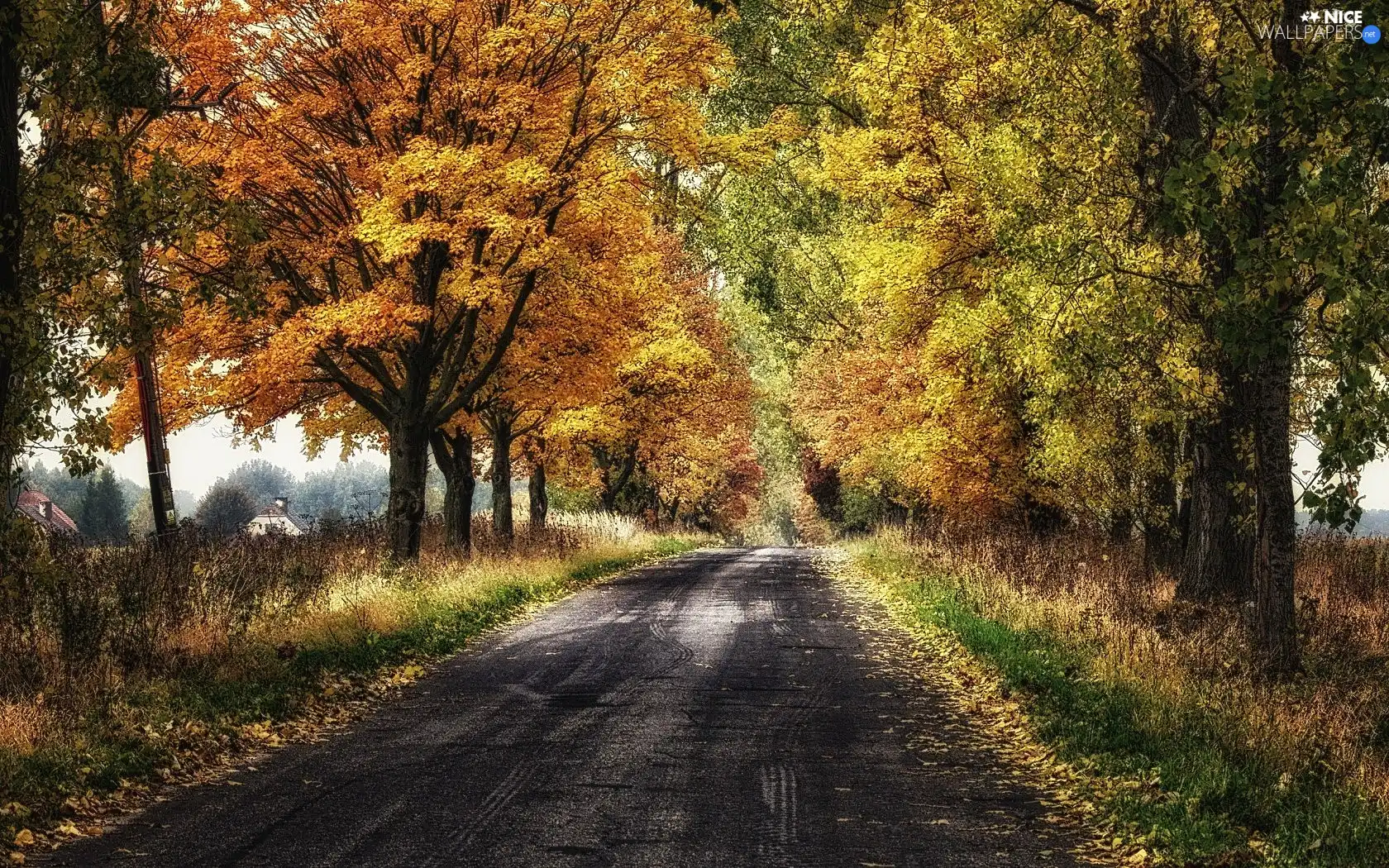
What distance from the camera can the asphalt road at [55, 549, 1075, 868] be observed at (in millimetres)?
7438

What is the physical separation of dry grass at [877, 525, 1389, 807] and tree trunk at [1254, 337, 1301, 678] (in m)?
0.31

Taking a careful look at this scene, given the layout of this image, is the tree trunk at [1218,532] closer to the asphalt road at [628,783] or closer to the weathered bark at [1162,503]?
the weathered bark at [1162,503]

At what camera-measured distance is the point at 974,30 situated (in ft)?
63.3

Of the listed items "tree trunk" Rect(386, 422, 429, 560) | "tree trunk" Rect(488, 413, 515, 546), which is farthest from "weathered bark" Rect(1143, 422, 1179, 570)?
"tree trunk" Rect(488, 413, 515, 546)

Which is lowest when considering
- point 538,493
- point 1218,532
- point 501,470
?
point 1218,532

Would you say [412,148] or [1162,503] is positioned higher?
[412,148]

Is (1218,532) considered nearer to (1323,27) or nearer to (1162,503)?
(1162,503)

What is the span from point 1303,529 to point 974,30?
11267mm

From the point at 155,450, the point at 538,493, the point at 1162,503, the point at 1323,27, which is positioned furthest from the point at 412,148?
the point at 538,493

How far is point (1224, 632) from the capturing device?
13.7 metres

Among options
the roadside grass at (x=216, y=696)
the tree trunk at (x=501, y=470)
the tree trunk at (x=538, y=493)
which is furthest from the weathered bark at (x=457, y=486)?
the roadside grass at (x=216, y=696)

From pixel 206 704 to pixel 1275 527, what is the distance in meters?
9.63

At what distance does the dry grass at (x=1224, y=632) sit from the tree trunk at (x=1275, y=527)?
0.31 meters

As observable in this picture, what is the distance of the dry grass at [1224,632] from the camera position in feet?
31.7
